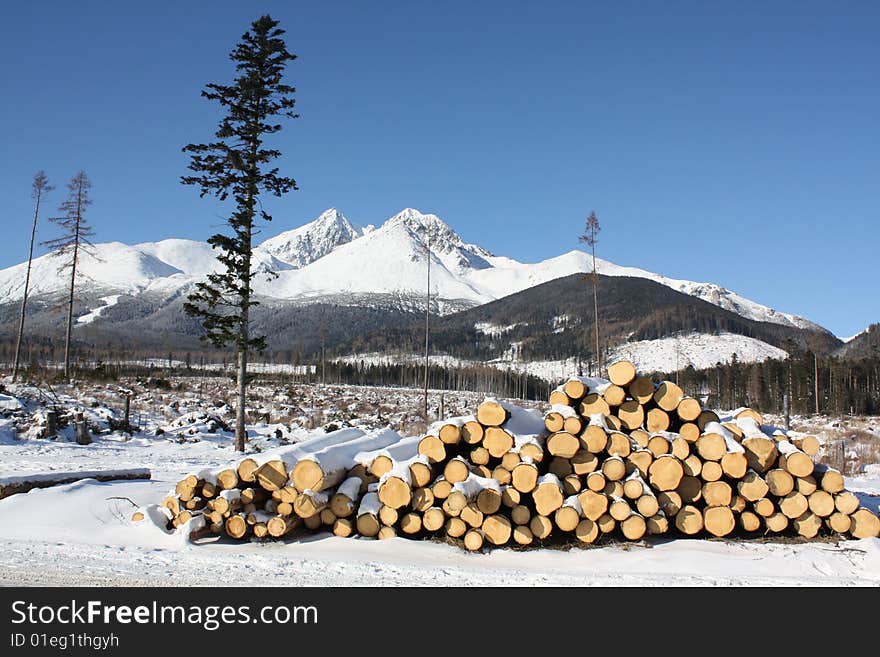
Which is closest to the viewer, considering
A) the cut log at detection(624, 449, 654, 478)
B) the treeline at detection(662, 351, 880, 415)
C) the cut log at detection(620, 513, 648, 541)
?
the cut log at detection(620, 513, 648, 541)

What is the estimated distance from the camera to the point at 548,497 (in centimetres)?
823

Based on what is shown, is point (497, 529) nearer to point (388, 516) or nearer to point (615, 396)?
point (388, 516)

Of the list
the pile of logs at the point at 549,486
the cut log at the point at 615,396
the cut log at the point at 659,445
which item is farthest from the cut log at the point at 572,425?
the cut log at the point at 659,445

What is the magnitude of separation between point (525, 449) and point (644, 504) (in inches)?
68.9

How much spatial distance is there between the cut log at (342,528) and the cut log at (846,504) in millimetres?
6809

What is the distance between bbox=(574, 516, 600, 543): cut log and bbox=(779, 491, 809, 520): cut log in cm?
269

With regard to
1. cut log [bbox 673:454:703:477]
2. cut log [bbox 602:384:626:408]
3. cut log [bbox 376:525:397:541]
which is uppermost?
cut log [bbox 602:384:626:408]

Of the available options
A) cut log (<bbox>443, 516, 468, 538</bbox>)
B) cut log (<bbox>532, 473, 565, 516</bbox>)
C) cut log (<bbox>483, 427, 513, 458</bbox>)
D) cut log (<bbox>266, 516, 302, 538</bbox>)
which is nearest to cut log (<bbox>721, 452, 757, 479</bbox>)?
cut log (<bbox>532, 473, 565, 516</bbox>)

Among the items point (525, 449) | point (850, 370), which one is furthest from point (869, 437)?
point (850, 370)

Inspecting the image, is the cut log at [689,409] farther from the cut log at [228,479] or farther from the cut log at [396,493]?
the cut log at [228,479]

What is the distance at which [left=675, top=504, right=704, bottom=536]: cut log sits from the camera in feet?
27.3

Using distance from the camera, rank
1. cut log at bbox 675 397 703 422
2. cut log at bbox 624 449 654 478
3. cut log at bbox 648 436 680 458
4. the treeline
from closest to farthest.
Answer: cut log at bbox 624 449 654 478 → cut log at bbox 648 436 680 458 → cut log at bbox 675 397 703 422 → the treeline

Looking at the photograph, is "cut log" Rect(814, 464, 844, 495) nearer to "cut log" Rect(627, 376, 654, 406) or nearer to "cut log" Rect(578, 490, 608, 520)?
"cut log" Rect(627, 376, 654, 406)

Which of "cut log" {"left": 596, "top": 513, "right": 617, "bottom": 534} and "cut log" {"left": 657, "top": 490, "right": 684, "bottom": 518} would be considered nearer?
"cut log" {"left": 596, "top": 513, "right": 617, "bottom": 534}
